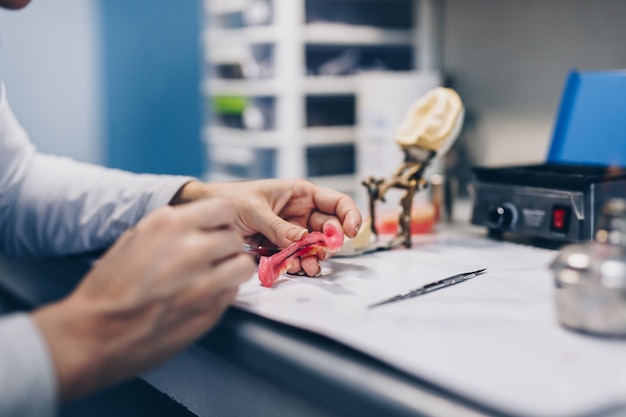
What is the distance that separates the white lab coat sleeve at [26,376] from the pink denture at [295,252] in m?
0.37

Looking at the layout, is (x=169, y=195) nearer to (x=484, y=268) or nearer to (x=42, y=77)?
(x=484, y=268)

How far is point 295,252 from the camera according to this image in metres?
1.01

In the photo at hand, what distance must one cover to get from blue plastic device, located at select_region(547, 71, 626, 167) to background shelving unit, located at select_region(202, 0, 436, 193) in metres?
0.59

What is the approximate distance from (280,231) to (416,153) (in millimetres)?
338

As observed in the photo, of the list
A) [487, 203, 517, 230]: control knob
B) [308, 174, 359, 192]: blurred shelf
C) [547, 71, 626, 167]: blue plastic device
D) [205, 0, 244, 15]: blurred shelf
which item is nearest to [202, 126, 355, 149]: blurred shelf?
[308, 174, 359, 192]: blurred shelf

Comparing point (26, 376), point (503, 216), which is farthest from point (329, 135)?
point (26, 376)

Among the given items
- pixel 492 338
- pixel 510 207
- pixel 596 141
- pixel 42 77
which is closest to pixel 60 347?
pixel 492 338

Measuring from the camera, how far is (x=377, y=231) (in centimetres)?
132

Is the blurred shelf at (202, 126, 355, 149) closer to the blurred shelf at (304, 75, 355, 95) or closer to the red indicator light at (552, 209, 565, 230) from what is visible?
the blurred shelf at (304, 75, 355, 95)

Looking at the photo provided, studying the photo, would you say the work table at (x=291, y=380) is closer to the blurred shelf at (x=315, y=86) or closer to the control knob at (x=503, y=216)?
the control knob at (x=503, y=216)

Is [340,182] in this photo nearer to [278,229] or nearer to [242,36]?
[242,36]

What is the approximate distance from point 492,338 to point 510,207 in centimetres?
57

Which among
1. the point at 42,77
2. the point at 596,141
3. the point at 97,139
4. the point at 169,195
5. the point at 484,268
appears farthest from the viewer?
the point at 97,139

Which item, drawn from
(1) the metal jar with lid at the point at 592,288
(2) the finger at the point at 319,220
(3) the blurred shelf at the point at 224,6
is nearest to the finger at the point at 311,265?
(2) the finger at the point at 319,220
